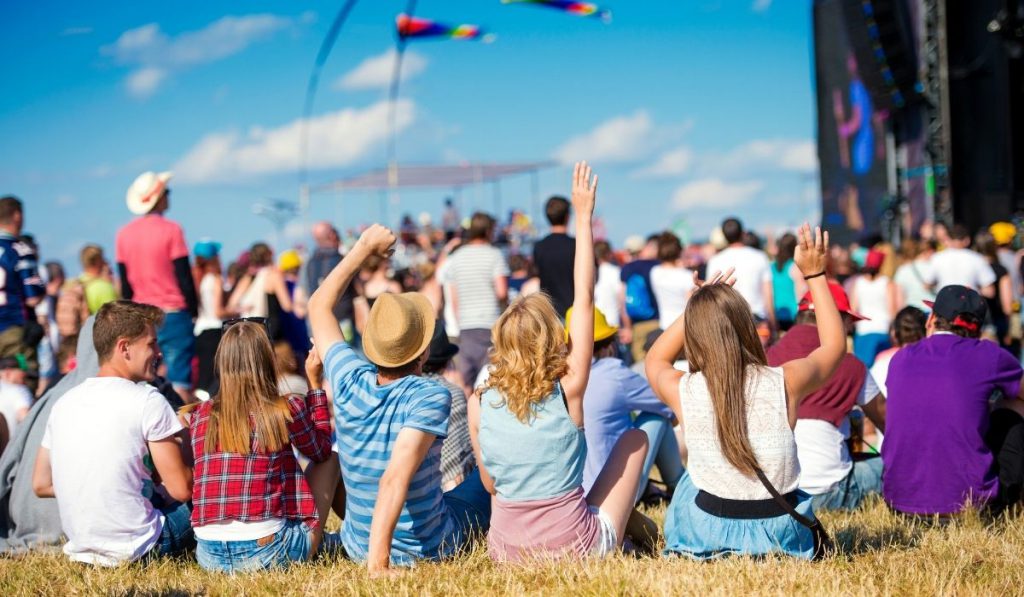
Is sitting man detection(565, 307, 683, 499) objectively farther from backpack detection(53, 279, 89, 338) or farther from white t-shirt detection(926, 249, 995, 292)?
backpack detection(53, 279, 89, 338)

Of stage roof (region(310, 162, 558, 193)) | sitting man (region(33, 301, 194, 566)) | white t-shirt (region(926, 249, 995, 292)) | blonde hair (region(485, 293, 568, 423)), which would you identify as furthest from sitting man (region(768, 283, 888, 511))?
stage roof (region(310, 162, 558, 193))

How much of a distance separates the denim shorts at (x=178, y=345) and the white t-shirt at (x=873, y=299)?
5.71 m

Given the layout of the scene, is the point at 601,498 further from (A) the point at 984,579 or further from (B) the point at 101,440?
(B) the point at 101,440

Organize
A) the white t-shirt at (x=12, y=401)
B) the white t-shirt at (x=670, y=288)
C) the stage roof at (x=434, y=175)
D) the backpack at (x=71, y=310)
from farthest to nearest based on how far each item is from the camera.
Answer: the stage roof at (x=434, y=175), the white t-shirt at (x=670, y=288), the backpack at (x=71, y=310), the white t-shirt at (x=12, y=401)

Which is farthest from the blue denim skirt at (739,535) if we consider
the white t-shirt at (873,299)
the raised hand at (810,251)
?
the white t-shirt at (873,299)

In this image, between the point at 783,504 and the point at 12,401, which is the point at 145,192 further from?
the point at 783,504

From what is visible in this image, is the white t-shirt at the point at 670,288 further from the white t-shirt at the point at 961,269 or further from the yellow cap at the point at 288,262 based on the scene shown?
the yellow cap at the point at 288,262

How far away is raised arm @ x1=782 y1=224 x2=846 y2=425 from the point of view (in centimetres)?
349

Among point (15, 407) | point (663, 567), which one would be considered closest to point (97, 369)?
point (15, 407)

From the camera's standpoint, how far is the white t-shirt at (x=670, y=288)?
28.9ft

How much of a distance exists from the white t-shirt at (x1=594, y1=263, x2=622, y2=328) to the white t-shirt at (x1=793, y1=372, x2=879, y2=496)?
4235mm

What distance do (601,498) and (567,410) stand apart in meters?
0.44

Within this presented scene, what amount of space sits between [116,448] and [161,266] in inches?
120

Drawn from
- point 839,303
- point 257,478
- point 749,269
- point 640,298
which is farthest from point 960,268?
point 257,478
